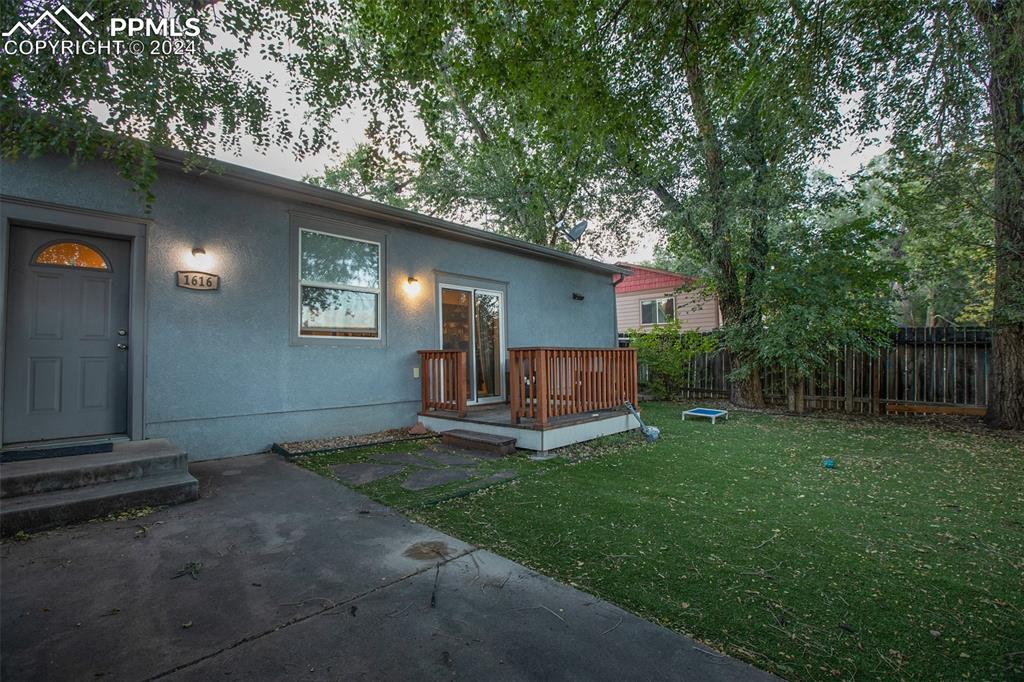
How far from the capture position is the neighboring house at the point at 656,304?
48.8ft

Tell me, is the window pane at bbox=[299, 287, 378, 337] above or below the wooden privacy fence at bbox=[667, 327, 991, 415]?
above

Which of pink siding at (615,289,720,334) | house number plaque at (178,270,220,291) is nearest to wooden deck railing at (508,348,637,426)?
house number plaque at (178,270,220,291)

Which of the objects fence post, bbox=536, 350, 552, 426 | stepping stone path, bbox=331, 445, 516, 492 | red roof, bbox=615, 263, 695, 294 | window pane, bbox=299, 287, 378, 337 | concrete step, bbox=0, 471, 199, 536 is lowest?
stepping stone path, bbox=331, 445, 516, 492

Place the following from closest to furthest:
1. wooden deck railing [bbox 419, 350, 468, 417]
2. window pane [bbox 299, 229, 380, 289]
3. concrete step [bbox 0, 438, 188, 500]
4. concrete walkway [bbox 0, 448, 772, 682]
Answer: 1. concrete walkway [bbox 0, 448, 772, 682]
2. concrete step [bbox 0, 438, 188, 500]
3. window pane [bbox 299, 229, 380, 289]
4. wooden deck railing [bbox 419, 350, 468, 417]

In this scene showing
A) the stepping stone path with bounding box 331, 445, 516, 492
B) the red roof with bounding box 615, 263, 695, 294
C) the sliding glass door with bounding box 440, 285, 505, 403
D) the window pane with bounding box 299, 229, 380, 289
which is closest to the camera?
the stepping stone path with bounding box 331, 445, 516, 492

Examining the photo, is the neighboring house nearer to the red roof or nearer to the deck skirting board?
the red roof

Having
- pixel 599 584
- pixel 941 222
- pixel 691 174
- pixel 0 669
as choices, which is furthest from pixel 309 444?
pixel 941 222

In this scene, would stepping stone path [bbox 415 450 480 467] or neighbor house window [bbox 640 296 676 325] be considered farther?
neighbor house window [bbox 640 296 676 325]

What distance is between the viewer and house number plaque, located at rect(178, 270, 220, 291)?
4.44m

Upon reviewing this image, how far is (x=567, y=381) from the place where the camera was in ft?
18.0

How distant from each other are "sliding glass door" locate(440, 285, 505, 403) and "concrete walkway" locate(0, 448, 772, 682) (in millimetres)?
4323

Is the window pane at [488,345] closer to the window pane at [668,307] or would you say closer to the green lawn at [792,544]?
the green lawn at [792,544]

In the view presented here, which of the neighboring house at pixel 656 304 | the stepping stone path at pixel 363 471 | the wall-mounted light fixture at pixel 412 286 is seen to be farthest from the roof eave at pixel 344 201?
the neighboring house at pixel 656 304

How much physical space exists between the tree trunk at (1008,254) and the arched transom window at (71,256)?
8752 millimetres
